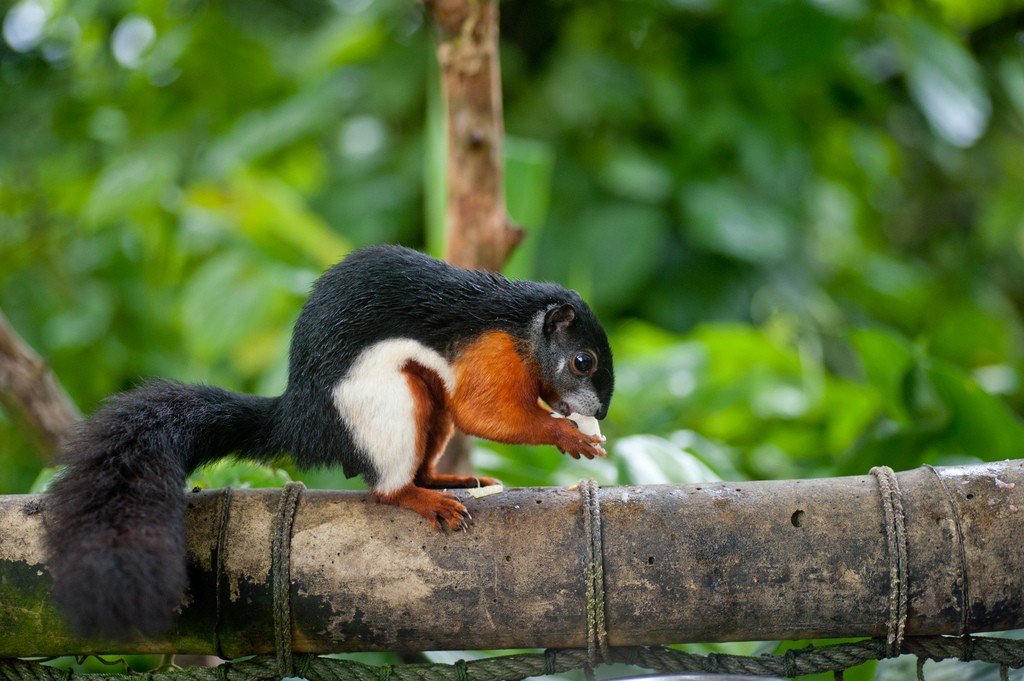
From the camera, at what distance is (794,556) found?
3.22 feet

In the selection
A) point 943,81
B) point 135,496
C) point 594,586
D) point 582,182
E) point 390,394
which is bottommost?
point 594,586

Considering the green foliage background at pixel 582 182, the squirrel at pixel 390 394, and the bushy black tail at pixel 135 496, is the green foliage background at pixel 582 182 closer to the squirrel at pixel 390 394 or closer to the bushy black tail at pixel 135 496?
the squirrel at pixel 390 394

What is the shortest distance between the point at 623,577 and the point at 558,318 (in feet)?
1.04

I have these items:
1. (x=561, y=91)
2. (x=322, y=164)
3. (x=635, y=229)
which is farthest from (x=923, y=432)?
(x=322, y=164)

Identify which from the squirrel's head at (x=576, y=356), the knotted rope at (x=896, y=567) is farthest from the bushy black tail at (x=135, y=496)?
the knotted rope at (x=896, y=567)

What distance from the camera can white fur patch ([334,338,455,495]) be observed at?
40.6 inches

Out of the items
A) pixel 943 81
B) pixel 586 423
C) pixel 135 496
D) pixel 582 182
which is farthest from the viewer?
pixel 582 182

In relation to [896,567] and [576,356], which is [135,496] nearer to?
[576,356]

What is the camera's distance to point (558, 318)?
1110 mm

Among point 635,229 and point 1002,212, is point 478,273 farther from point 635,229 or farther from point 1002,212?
point 1002,212

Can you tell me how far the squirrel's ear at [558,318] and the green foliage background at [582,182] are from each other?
0.84 metres

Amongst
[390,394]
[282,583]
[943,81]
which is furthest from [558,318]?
[943,81]

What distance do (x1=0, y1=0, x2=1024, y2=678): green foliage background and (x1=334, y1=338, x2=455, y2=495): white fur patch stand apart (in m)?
0.91

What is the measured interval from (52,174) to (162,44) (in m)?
0.57
